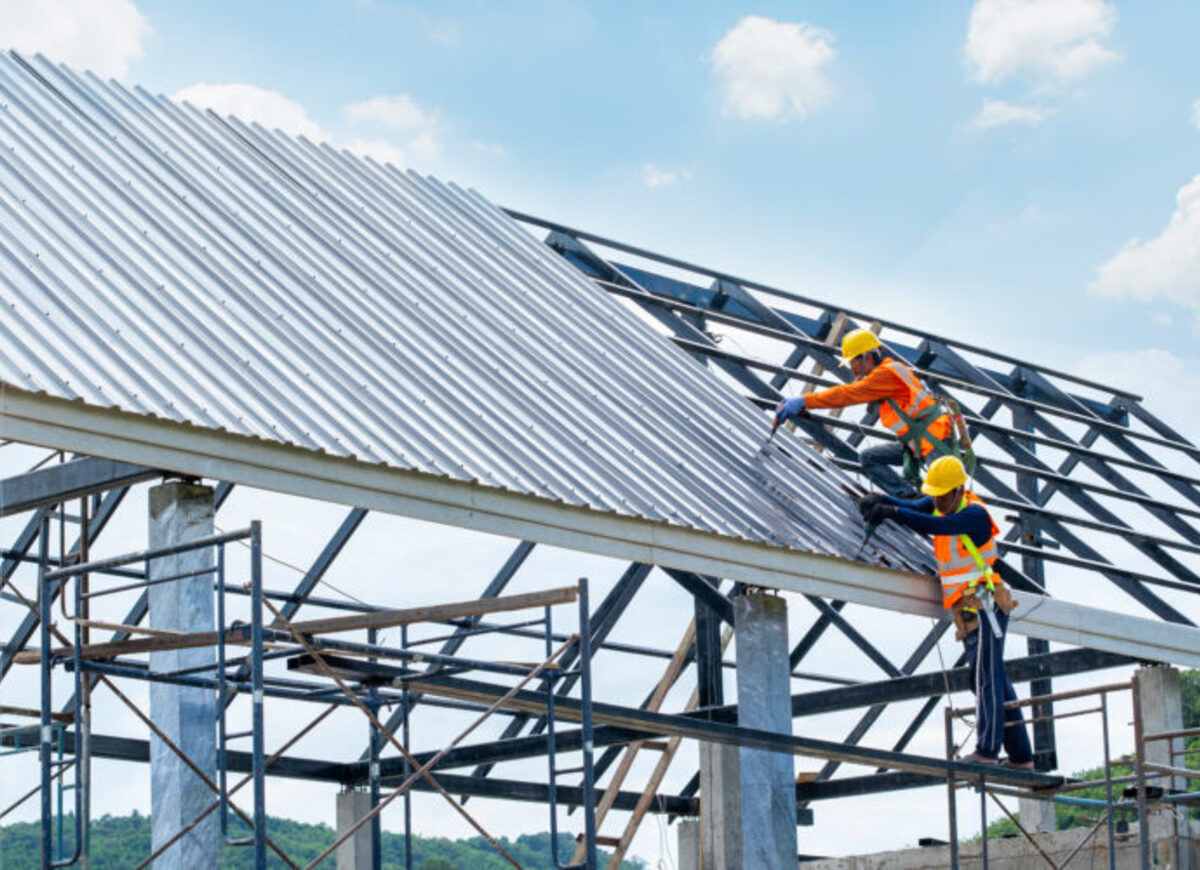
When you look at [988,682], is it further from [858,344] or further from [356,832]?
[356,832]

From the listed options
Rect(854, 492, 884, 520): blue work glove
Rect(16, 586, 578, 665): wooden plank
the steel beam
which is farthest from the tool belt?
the steel beam

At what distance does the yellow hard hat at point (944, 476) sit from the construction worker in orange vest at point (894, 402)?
0.51 meters

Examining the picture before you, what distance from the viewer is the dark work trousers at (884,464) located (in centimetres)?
1652

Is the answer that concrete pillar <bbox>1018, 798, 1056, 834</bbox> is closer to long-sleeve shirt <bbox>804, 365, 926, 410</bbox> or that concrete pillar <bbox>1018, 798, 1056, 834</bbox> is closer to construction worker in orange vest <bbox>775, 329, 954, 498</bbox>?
construction worker in orange vest <bbox>775, 329, 954, 498</bbox>

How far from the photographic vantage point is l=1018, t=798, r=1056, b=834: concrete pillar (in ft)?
62.7

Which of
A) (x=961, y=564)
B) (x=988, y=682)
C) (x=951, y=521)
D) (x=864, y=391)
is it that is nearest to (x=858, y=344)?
(x=864, y=391)

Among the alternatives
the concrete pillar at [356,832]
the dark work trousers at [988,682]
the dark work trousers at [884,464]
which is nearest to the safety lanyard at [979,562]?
the dark work trousers at [988,682]

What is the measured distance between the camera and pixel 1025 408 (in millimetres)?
22250

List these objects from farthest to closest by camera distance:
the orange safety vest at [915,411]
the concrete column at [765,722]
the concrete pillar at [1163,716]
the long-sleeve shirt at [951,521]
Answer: the concrete pillar at [1163,716], the orange safety vest at [915,411], the long-sleeve shirt at [951,521], the concrete column at [765,722]

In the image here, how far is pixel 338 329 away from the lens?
45.6 feet

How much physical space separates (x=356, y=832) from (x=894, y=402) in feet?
26.1

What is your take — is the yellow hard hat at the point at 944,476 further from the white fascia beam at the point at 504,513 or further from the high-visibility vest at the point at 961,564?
the white fascia beam at the point at 504,513

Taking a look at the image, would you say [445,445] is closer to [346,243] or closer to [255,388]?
[255,388]

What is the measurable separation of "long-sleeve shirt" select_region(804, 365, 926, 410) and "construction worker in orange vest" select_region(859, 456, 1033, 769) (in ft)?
2.60
